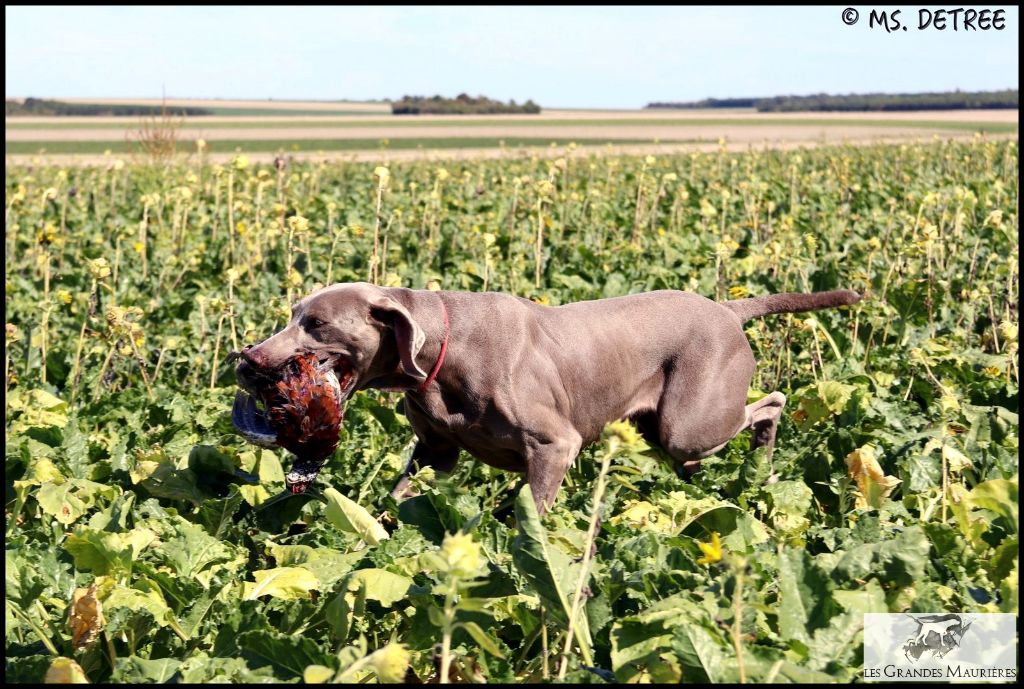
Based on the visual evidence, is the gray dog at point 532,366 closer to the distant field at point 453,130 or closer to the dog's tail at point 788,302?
the dog's tail at point 788,302

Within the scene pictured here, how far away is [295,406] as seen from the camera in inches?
164

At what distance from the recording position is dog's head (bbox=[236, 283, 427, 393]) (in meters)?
4.33

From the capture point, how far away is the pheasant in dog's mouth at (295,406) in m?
4.18

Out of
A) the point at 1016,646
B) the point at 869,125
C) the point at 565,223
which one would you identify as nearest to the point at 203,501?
the point at 1016,646

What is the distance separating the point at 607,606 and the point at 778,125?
70558mm

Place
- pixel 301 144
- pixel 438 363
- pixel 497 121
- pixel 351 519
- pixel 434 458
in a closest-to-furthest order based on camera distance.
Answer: pixel 351 519
pixel 438 363
pixel 434 458
pixel 301 144
pixel 497 121

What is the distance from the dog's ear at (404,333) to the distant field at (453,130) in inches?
1368

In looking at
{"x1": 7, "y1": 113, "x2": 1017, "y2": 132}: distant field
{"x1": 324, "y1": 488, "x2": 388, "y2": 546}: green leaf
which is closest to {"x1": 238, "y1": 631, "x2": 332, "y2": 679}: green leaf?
{"x1": 324, "y1": 488, "x2": 388, "y2": 546}: green leaf

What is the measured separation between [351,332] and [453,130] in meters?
57.7

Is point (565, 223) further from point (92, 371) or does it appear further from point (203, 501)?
point (203, 501)

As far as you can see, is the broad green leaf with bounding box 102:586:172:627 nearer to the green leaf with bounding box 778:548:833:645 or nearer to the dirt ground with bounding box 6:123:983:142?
the green leaf with bounding box 778:548:833:645

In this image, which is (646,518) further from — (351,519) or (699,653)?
(699,653)

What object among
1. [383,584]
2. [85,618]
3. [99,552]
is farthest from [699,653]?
[99,552]

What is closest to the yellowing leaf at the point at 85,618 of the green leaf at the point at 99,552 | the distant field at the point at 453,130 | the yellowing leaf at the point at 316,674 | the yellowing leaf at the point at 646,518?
the green leaf at the point at 99,552
